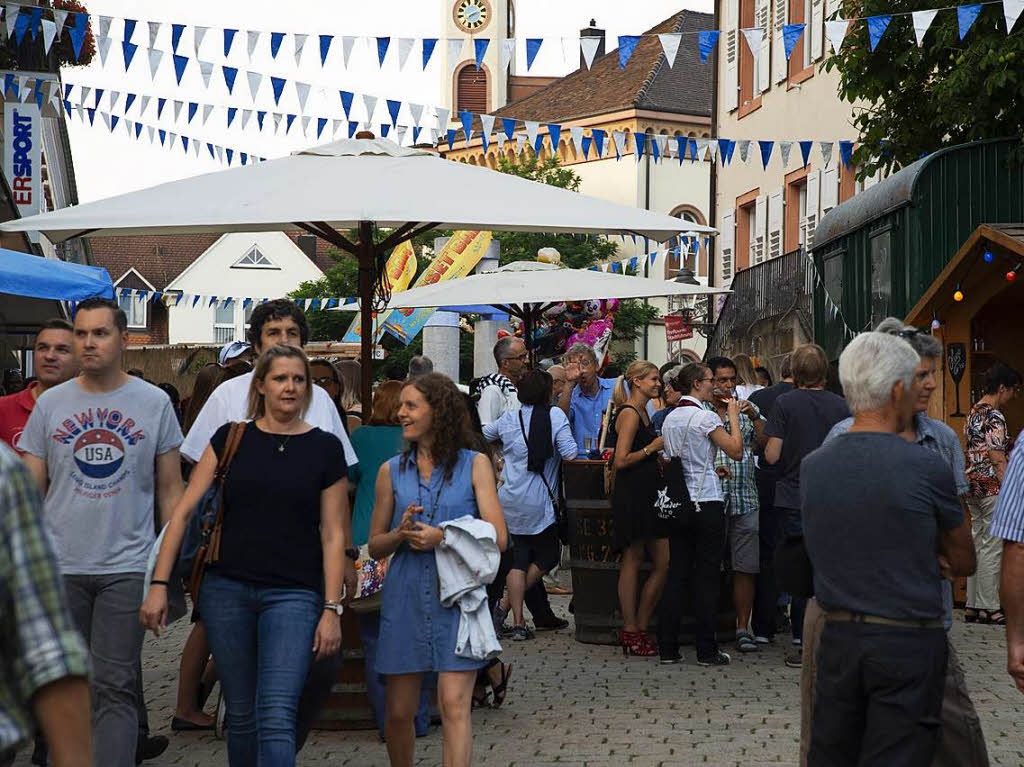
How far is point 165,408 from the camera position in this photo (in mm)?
5797

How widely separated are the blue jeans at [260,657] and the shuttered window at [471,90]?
88.2 m

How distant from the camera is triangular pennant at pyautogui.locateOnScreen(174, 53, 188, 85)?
15266 mm

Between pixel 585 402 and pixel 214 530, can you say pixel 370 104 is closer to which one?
pixel 585 402

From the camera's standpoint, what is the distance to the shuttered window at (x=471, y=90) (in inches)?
3629

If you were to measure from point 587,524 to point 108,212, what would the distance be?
406cm

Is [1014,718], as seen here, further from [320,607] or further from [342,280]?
[342,280]

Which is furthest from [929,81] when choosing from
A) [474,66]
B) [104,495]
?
[474,66]

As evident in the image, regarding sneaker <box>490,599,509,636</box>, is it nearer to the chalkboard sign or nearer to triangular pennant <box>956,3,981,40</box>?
the chalkboard sign

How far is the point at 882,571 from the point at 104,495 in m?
2.83

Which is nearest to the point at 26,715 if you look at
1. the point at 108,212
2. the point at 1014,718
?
the point at 108,212

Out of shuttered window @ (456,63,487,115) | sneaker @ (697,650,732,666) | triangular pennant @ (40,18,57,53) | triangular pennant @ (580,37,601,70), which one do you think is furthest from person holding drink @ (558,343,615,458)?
shuttered window @ (456,63,487,115)

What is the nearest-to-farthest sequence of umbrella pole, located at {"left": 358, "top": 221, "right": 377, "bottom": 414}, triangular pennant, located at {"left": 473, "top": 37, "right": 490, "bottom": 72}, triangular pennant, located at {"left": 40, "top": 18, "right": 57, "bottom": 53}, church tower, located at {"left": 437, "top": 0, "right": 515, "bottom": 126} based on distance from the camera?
umbrella pole, located at {"left": 358, "top": 221, "right": 377, "bottom": 414} → triangular pennant, located at {"left": 40, "top": 18, "right": 57, "bottom": 53} → triangular pennant, located at {"left": 473, "top": 37, "right": 490, "bottom": 72} → church tower, located at {"left": 437, "top": 0, "right": 515, "bottom": 126}

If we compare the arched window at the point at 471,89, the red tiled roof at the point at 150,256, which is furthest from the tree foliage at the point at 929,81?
the arched window at the point at 471,89

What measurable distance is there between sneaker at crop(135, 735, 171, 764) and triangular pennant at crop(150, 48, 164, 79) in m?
9.71
